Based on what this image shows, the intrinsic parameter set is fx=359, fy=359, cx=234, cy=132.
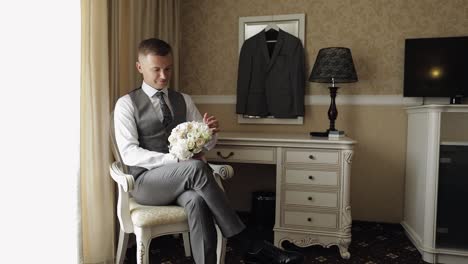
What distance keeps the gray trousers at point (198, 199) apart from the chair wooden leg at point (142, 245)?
0.19m

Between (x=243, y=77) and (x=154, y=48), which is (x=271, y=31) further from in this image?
(x=154, y=48)

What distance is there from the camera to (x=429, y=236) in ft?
8.21

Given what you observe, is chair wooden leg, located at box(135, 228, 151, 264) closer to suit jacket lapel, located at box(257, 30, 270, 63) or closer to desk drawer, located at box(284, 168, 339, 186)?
desk drawer, located at box(284, 168, 339, 186)

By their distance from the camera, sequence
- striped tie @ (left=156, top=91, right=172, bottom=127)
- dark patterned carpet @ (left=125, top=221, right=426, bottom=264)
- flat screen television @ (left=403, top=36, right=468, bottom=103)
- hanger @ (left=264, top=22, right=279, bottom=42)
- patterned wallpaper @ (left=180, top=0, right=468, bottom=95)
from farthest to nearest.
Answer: hanger @ (left=264, top=22, right=279, bottom=42)
patterned wallpaper @ (left=180, top=0, right=468, bottom=95)
flat screen television @ (left=403, top=36, right=468, bottom=103)
dark patterned carpet @ (left=125, top=221, right=426, bottom=264)
striped tie @ (left=156, top=91, right=172, bottom=127)

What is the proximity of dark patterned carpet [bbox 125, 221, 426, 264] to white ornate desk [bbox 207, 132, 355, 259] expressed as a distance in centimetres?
10

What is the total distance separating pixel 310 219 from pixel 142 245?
1.28m

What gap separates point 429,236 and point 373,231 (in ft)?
2.03

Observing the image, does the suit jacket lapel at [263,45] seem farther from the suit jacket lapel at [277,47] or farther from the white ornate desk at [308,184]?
the white ornate desk at [308,184]

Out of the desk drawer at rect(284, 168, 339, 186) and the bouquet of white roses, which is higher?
the bouquet of white roses

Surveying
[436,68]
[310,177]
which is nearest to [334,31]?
[436,68]

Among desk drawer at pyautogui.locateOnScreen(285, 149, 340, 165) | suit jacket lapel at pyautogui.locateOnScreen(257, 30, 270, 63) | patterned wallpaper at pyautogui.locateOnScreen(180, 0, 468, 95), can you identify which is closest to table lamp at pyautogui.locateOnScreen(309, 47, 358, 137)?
desk drawer at pyautogui.locateOnScreen(285, 149, 340, 165)

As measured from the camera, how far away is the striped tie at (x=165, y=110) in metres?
2.20

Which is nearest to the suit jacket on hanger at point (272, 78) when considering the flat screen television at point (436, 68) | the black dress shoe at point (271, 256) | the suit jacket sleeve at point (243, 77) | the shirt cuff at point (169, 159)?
the suit jacket sleeve at point (243, 77)

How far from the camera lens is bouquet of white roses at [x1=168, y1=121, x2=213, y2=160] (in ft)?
6.30
